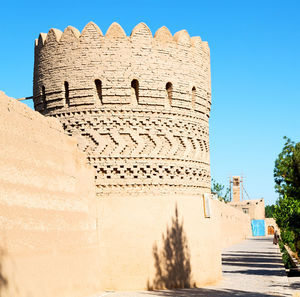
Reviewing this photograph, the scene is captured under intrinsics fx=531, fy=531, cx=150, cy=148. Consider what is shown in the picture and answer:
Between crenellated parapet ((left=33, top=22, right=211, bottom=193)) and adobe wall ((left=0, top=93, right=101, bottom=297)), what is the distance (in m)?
0.79

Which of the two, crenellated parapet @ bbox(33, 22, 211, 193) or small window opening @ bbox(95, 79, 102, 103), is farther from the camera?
small window opening @ bbox(95, 79, 102, 103)

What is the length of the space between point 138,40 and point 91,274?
4943mm

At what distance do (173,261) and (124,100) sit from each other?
137 inches

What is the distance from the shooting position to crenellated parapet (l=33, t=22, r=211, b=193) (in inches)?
429

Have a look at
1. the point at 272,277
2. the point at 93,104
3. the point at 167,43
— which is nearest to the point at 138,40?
the point at 167,43

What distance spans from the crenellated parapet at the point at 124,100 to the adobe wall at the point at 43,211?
0.79 m

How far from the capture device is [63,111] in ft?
37.3

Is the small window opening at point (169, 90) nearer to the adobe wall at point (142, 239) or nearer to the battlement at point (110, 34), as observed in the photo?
the battlement at point (110, 34)

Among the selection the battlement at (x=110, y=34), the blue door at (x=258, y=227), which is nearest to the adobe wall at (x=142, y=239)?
the battlement at (x=110, y=34)

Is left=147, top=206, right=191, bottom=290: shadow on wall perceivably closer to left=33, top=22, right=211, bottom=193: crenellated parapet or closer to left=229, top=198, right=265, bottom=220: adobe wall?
left=33, top=22, right=211, bottom=193: crenellated parapet

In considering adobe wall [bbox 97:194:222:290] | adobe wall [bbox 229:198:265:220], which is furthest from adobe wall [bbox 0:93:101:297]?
adobe wall [bbox 229:198:265:220]

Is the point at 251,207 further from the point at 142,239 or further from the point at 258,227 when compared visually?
the point at 142,239

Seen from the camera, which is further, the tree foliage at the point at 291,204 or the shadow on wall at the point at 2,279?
the tree foliage at the point at 291,204

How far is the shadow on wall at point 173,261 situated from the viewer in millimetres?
10742
